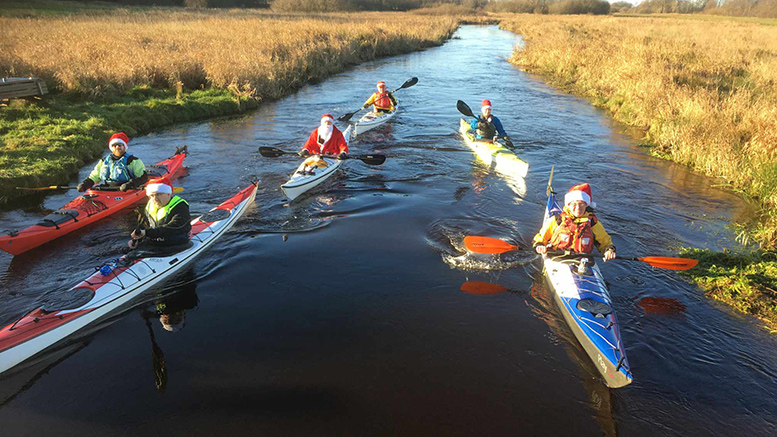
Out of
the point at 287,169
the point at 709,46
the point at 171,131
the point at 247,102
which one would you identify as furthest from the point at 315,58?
the point at 709,46

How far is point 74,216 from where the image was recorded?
7.49m

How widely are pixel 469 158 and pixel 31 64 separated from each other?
524 inches

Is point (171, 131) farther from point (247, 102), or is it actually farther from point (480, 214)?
point (480, 214)

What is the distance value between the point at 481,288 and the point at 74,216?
687 centimetres

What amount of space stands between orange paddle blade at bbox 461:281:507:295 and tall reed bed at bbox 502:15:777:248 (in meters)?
4.67

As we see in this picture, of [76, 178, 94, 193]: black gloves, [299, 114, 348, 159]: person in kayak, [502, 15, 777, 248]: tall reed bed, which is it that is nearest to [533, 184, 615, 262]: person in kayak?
[502, 15, 777, 248]: tall reed bed

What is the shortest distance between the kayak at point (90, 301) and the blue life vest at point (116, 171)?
223 centimetres

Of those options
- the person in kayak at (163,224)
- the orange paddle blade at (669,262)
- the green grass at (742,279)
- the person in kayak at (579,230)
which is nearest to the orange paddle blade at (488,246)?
the person in kayak at (579,230)

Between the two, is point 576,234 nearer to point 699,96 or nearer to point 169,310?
point 169,310

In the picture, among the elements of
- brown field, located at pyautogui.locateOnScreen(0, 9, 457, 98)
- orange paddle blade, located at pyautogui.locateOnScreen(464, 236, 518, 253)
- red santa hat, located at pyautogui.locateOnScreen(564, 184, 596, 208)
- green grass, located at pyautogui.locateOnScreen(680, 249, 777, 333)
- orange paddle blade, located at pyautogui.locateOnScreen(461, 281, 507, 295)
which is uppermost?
brown field, located at pyautogui.locateOnScreen(0, 9, 457, 98)

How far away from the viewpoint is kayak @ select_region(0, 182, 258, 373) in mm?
4840

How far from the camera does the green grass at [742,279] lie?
5.92 metres

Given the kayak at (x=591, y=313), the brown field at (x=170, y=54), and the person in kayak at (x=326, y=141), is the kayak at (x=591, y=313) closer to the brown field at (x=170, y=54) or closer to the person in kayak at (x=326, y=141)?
the person in kayak at (x=326, y=141)

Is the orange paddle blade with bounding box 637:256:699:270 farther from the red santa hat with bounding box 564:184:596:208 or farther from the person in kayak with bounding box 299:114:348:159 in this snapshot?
the person in kayak with bounding box 299:114:348:159
